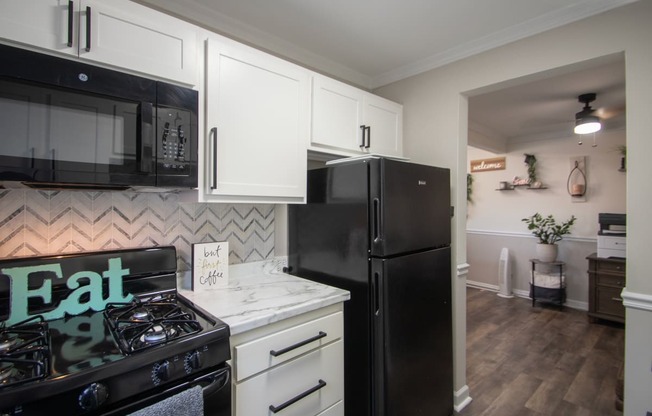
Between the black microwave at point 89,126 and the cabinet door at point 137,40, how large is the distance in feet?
0.19

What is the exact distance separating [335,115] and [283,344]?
1292mm

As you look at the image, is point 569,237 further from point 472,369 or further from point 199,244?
point 199,244

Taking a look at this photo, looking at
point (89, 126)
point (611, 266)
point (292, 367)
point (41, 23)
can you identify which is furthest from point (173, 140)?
point (611, 266)

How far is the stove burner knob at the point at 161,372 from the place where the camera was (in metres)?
0.90

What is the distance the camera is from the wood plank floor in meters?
2.20

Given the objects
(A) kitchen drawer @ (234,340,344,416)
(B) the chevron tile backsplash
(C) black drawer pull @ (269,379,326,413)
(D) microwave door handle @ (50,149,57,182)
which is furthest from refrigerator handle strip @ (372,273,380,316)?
(D) microwave door handle @ (50,149,57,182)

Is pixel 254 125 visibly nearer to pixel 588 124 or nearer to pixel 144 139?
pixel 144 139

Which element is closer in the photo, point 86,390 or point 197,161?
point 86,390

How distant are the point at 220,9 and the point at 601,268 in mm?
4601

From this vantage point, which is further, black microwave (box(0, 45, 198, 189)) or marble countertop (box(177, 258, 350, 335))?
marble countertop (box(177, 258, 350, 335))

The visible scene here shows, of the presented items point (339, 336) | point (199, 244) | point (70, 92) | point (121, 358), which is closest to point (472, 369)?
point (339, 336)

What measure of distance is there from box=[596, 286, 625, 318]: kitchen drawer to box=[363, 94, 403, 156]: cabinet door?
3.24 m

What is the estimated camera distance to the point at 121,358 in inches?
34.0

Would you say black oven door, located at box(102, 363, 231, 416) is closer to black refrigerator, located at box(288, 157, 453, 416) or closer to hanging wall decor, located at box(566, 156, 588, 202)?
black refrigerator, located at box(288, 157, 453, 416)
